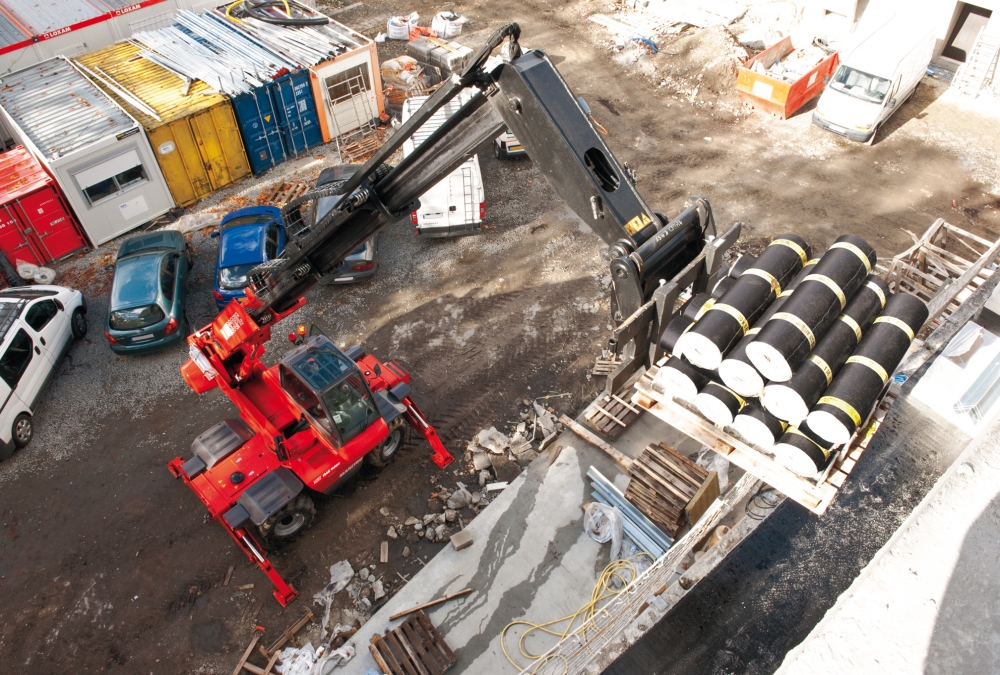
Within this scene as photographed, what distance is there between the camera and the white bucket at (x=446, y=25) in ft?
81.6

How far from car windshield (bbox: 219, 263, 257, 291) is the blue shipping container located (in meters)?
5.60

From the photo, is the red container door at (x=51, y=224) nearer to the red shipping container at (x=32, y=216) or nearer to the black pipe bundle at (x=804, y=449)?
the red shipping container at (x=32, y=216)

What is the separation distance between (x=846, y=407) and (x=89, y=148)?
17124mm

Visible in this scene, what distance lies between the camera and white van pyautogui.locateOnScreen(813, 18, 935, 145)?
1866 cm

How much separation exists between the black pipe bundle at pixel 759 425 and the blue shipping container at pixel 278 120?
16214 millimetres

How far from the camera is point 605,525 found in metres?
10.6

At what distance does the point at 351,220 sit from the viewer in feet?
30.2

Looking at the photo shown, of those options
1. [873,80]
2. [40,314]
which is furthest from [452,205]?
[873,80]

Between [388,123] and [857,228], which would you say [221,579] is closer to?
[388,123]

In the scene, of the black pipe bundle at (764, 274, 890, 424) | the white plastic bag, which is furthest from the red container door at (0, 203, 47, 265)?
the black pipe bundle at (764, 274, 890, 424)

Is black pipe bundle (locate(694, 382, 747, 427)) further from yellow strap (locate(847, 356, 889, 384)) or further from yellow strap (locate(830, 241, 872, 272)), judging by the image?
yellow strap (locate(830, 241, 872, 272))

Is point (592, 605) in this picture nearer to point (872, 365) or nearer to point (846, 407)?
point (846, 407)

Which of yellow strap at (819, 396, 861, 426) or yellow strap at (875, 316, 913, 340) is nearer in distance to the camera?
yellow strap at (819, 396, 861, 426)

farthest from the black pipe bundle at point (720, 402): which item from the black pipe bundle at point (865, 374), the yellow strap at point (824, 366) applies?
the yellow strap at point (824, 366)
